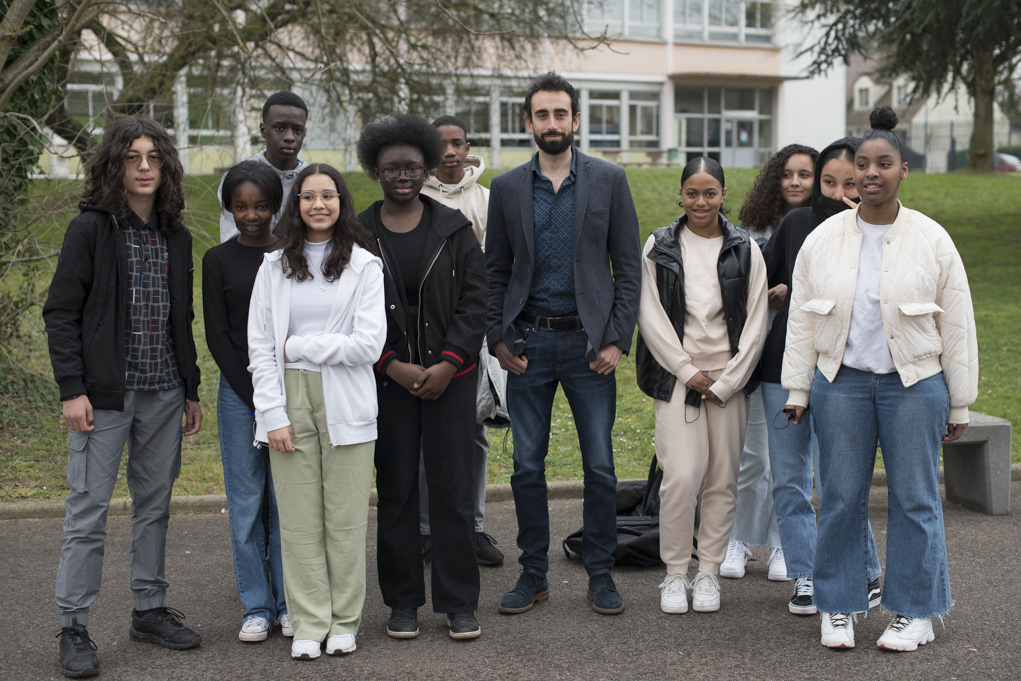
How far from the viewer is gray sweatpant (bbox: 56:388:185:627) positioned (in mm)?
4281

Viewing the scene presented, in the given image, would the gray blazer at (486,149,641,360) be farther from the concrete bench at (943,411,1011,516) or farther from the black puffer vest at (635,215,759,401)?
the concrete bench at (943,411,1011,516)

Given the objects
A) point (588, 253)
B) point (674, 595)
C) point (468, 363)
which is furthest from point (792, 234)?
point (674, 595)

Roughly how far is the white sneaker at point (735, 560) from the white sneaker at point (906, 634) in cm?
106

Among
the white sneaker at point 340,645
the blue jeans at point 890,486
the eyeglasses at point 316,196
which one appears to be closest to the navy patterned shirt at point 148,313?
the eyeglasses at point 316,196

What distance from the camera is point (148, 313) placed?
442cm

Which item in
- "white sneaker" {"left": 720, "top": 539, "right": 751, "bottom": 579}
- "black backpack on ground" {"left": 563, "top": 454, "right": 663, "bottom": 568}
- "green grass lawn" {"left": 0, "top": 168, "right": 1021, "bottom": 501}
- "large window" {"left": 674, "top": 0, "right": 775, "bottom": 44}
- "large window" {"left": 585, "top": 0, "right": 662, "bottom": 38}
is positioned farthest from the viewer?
"large window" {"left": 674, "top": 0, "right": 775, "bottom": 44}

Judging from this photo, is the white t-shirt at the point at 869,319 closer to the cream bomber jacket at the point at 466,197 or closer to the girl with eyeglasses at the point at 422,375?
the girl with eyeglasses at the point at 422,375

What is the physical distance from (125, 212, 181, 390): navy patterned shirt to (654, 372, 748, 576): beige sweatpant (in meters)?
2.29

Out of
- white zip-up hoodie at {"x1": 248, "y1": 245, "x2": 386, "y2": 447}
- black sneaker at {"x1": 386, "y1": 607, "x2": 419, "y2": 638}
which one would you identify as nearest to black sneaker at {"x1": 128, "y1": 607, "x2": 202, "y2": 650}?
black sneaker at {"x1": 386, "y1": 607, "x2": 419, "y2": 638}

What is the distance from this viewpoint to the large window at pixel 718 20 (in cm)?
4347

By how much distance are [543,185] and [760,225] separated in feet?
4.80

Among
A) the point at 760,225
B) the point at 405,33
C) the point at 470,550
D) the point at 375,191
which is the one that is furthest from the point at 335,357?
the point at 375,191

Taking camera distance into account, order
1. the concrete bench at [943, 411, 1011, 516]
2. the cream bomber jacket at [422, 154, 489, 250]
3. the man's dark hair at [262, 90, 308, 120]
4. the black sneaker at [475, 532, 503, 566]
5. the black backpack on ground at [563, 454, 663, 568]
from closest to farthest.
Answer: the man's dark hair at [262, 90, 308, 120]
the black backpack on ground at [563, 454, 663, 568]
the black sneaker at [475, 532, 503, 566]
the cream bomber jacket at [422, 154, 489, 250]
the concrete bench at [943, 411, 1011, 516]

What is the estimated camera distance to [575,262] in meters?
4.77
